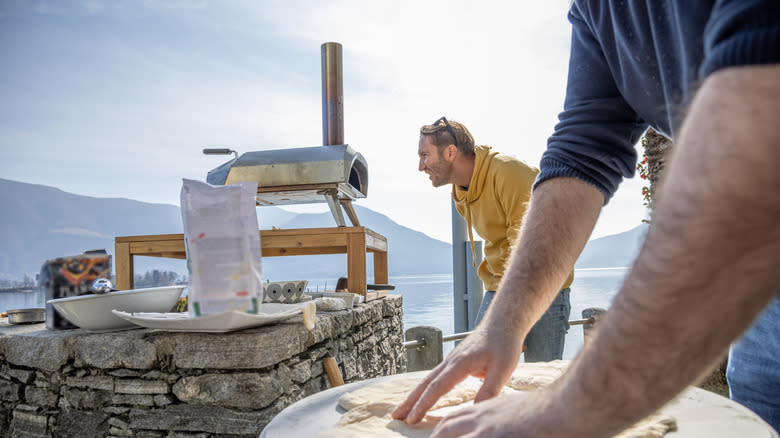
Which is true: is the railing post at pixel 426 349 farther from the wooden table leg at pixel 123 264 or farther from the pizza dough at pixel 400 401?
the pizza dough at pixel 400 401

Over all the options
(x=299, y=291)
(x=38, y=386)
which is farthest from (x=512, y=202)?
(x=38, y=386)

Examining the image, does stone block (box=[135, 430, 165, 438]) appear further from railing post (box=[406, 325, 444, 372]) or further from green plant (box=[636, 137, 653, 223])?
green plant (box=[636, 137, 653, 223])

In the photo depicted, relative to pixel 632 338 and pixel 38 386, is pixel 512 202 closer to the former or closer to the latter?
pixel 632 338

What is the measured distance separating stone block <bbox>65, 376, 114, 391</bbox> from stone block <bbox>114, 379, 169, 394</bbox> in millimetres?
29

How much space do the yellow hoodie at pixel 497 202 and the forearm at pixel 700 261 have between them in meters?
2.03

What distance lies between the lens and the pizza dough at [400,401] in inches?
21.7

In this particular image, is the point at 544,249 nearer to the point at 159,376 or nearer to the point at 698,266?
the point at 698,266

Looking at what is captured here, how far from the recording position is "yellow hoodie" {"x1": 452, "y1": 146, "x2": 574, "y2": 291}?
7.85 ft

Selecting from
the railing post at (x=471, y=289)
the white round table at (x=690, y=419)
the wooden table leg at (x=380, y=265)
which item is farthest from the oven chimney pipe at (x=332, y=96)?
the white round table at (x=690, y=419)

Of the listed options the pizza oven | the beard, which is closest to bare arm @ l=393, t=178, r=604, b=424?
the beard

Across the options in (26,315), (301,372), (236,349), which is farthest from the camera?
(26,315)

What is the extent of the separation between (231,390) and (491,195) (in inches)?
66.8

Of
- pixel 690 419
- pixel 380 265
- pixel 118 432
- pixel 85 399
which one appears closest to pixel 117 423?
pixel 118 432

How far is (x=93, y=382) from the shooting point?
1675 millimetres
